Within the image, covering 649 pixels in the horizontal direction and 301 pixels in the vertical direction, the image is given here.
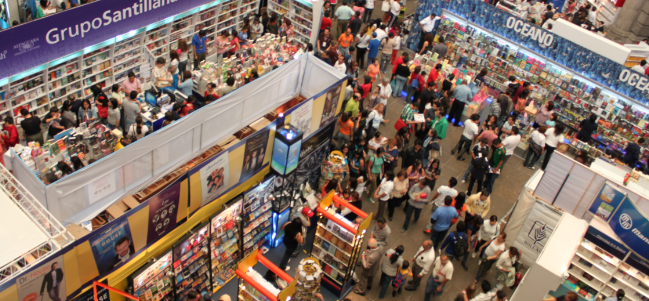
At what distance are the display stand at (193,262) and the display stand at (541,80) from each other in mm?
7665

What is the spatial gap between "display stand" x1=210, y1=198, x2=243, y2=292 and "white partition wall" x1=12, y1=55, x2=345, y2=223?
1220 millimetres

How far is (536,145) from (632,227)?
4177mm

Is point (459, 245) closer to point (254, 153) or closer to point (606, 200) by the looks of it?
point (606, 200)

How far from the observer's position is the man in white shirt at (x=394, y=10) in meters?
16.2

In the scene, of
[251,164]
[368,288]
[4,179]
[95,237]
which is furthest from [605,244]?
[4,179]

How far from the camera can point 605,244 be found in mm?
8336

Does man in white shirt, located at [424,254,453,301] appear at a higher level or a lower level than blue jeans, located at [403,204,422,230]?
higher

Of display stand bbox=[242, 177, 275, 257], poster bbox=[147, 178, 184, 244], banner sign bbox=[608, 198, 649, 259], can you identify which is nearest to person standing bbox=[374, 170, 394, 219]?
display stand bbox=[242, 177, 275, 257]

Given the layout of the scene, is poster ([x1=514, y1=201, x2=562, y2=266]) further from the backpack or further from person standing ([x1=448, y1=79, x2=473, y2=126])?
person standing ([x1=448, y1=79, x2=473, y2=126])

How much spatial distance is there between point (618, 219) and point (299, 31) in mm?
9779

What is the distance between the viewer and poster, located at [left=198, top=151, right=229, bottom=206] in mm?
7801

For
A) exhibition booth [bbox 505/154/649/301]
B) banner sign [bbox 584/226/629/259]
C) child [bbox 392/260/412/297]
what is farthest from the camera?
child [bbox 392/260/412/297]

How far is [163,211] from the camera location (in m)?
7.36

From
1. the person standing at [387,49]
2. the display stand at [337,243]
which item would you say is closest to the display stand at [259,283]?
the display stand at [337,243]
